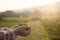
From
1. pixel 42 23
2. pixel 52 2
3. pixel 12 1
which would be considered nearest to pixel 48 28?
pixel 42 23

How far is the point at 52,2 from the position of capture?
1425mm

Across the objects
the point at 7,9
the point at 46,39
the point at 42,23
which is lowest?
the point at 46,39

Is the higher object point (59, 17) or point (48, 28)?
point (59, 17)

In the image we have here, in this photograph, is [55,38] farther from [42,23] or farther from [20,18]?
[20,18]

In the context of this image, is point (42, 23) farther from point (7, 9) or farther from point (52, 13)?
point (7, 9)

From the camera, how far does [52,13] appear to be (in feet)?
4.68

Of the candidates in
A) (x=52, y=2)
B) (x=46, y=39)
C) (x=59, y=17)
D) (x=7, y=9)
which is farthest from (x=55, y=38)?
(x=7, y=9)

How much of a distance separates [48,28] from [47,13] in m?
0.14

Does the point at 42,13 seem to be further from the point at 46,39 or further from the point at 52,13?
the point at 46,39

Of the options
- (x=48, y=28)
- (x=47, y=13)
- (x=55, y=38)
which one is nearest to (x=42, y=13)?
(x=47, y=13)

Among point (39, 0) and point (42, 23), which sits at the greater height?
point (39, 0)

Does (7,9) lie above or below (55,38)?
above

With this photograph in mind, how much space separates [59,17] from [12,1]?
0.46 metres

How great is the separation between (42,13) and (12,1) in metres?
0.30
